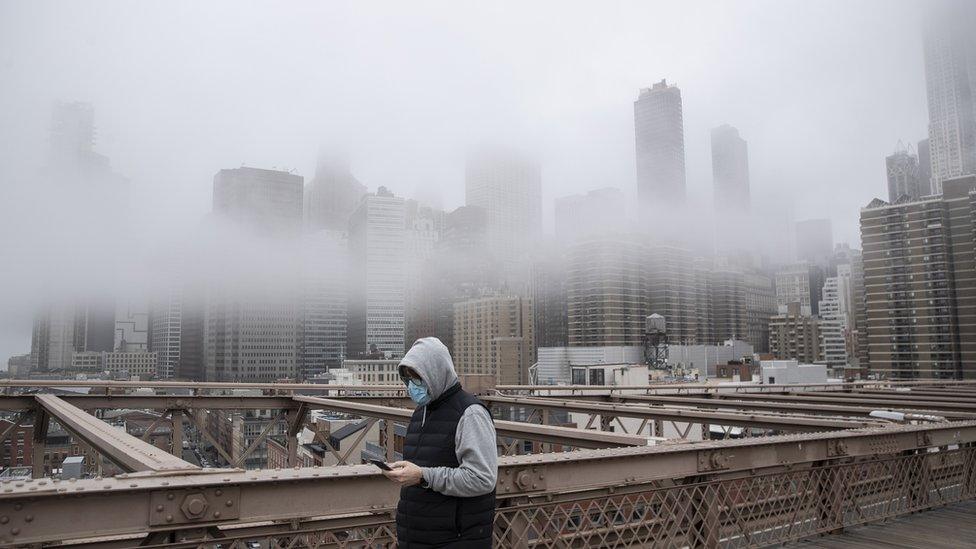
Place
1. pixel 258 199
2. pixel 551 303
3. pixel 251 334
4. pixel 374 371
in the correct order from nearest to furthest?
1. pixel 374 371
2. pixel 251 334
3. pixel 551 303
4. pixel 258 199

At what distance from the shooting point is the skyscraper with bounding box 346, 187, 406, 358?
161750mm

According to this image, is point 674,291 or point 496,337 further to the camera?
point 674,291

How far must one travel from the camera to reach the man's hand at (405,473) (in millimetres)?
3094

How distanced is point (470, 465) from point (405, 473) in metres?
0.32

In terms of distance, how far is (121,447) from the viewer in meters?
6.21

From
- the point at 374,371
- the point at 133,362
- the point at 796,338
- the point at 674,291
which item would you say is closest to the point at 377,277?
the point at 374,371

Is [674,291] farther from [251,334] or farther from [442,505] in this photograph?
[442,505]

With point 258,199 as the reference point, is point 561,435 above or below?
below

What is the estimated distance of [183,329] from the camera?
162 metres

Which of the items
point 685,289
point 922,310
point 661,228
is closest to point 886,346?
point 922,310

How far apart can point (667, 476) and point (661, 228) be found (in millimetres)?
179483

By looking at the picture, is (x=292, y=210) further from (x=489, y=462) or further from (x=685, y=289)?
(x=489, y=462)

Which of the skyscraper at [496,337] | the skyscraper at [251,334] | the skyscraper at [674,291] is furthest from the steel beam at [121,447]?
the skyscraper at [674,291]

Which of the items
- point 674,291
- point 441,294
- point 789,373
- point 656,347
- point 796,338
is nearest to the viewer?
point 789,373
